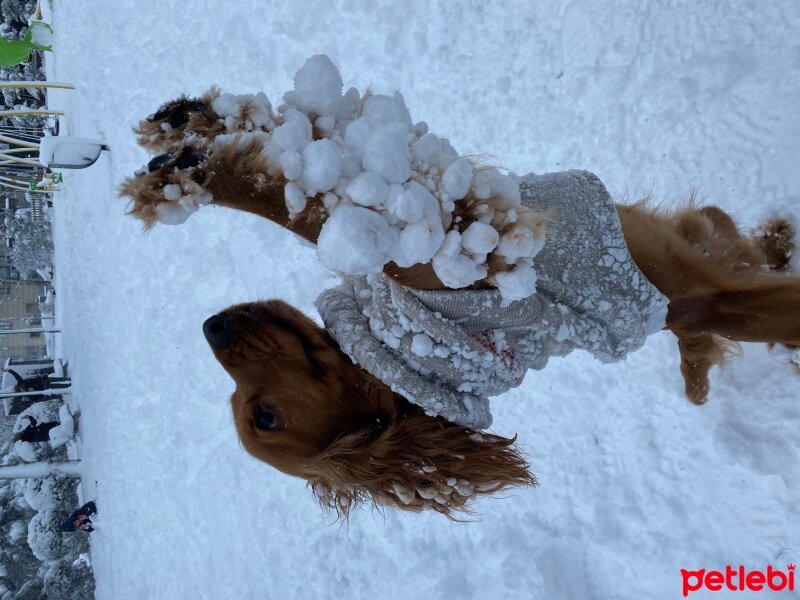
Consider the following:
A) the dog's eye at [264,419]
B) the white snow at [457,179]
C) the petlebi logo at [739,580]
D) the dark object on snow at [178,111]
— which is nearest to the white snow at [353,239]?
the white snow at [457,179]

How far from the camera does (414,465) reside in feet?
4.67

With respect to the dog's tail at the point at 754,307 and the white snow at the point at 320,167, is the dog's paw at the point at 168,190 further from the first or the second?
the dog's tail at the point at 754,307

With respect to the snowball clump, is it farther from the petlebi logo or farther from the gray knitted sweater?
the petlebi logo

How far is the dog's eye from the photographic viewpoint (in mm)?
1436

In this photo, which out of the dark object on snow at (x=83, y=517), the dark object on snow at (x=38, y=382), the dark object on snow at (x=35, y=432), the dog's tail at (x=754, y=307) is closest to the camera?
the dog's tail at (x=754, y=307)

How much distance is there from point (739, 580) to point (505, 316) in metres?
1.79

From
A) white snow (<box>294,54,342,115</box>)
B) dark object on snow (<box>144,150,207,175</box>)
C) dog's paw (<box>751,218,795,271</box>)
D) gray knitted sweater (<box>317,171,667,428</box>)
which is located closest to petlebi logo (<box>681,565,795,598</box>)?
dog's paw (<box>751,218,795,271</box>)

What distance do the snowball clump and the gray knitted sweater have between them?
285mm

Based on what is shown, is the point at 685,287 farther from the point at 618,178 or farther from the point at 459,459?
the point at 618,178

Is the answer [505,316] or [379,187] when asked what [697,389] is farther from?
[379,187]

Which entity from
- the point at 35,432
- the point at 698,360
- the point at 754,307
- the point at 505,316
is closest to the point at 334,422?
the point at 505,316

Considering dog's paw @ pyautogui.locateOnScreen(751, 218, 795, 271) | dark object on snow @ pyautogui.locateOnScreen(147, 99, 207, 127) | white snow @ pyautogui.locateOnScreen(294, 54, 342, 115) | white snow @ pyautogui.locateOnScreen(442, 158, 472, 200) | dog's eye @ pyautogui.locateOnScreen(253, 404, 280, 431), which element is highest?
dog's paw @ pyautogui.locateOnScreen(751, 218, 795, 271)

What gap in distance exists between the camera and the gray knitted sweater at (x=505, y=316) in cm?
128

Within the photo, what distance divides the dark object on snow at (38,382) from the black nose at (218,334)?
6.22 meters
